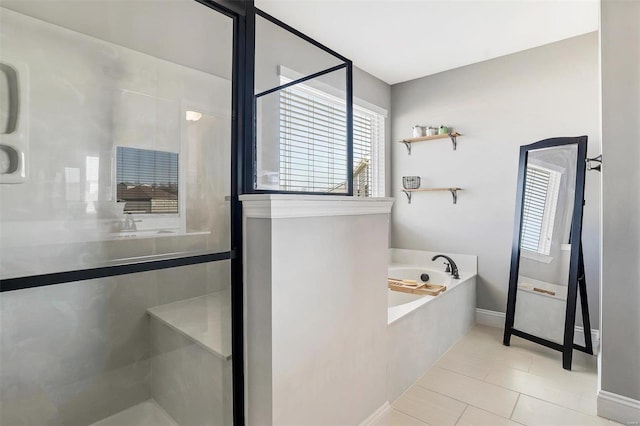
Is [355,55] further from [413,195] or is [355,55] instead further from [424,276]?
[424,276]

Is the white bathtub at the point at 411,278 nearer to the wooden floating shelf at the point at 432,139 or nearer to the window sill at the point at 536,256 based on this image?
the window sill at the point at 536,256

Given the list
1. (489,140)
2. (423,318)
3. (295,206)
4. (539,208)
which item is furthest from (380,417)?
(489,140)

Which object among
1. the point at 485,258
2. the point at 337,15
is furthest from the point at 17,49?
the point at 485,258

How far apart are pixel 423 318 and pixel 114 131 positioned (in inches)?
82.5

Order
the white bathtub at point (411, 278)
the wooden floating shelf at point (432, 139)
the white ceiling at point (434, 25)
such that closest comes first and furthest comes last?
the white ceiling at point (434, 25)
the white bathtub at point (411, 278)
the wooden floating shelf at point (432, 139)

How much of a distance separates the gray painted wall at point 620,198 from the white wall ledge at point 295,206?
4.69ft

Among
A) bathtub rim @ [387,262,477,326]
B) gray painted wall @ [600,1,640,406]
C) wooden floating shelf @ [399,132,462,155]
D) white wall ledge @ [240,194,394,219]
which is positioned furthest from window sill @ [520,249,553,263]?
white wall ledge @ [240,194,394,219]

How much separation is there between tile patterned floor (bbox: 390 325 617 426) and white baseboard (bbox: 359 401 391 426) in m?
0.07

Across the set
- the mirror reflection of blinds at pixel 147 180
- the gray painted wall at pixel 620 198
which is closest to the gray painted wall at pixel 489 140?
the gray painted wall at pixel 620 198

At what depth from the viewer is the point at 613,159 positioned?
179 cm

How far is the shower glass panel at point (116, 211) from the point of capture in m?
0.93

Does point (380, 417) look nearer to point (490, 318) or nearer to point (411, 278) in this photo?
point (411, 278)

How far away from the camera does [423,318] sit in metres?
2.28

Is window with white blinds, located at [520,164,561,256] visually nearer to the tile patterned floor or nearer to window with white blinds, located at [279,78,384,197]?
the tile patterned floor
